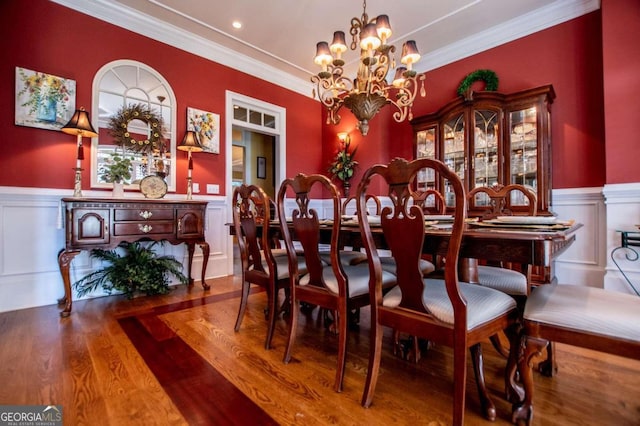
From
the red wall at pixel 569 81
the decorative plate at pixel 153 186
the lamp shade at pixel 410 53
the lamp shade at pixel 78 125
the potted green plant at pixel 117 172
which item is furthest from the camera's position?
the decorative plate at pixel 153 186

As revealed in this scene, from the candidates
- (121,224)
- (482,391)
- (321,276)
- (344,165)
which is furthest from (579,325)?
(344,165)

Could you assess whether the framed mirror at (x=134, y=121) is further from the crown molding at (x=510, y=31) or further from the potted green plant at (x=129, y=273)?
the crown molding at (x=510, y=31)

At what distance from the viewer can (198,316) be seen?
234 cm

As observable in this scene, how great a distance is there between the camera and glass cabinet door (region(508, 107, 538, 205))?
302cm

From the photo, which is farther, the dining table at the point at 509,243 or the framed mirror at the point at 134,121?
the framed mirror at the point at 134,121

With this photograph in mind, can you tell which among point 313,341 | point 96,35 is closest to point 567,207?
Result: point 313,341

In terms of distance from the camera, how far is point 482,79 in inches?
140

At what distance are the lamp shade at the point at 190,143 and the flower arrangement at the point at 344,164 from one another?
7.06ft

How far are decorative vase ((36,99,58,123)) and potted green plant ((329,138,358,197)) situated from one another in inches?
133

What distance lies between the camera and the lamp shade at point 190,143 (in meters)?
3.26

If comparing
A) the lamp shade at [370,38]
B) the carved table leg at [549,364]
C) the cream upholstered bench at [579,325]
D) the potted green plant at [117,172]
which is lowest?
the carved table leg at [549,364]

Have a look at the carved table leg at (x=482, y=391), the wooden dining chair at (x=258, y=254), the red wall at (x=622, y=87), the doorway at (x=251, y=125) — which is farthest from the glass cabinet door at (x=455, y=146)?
the carved table leg at (x=482, y=391)

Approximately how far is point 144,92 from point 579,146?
14.9ft

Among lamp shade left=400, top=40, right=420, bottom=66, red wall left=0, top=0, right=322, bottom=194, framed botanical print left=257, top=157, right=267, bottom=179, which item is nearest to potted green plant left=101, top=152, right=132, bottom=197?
red wall left=0, top=0, right=322, bottom=194
